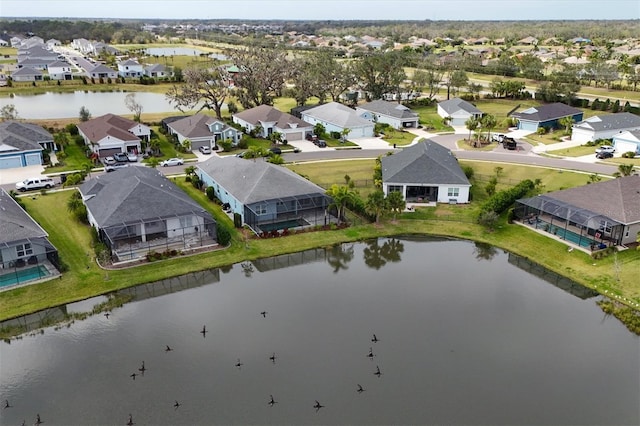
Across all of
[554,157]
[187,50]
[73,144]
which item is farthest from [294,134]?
[187,50]

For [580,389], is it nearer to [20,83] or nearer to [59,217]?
[59,217]

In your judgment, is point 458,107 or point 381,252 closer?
point 381,252

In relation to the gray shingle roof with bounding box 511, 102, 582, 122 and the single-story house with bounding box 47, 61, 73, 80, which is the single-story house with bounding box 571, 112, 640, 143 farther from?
the single-story house with bounding box 47, 61, 73, 80

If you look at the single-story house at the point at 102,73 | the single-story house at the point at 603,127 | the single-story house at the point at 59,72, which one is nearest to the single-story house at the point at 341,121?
the single-story house at the point at 603,127

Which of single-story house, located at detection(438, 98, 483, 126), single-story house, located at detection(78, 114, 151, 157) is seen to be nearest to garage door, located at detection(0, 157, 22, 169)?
single-story house, located at detection(78, 114, 151, 157)

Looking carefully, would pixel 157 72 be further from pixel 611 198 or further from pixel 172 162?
pixel 611 198

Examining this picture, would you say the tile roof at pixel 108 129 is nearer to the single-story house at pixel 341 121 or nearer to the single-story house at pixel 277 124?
the single-story house at pixel 277 124

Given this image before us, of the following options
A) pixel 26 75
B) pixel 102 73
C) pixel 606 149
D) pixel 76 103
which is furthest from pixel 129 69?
pixel 606 149
